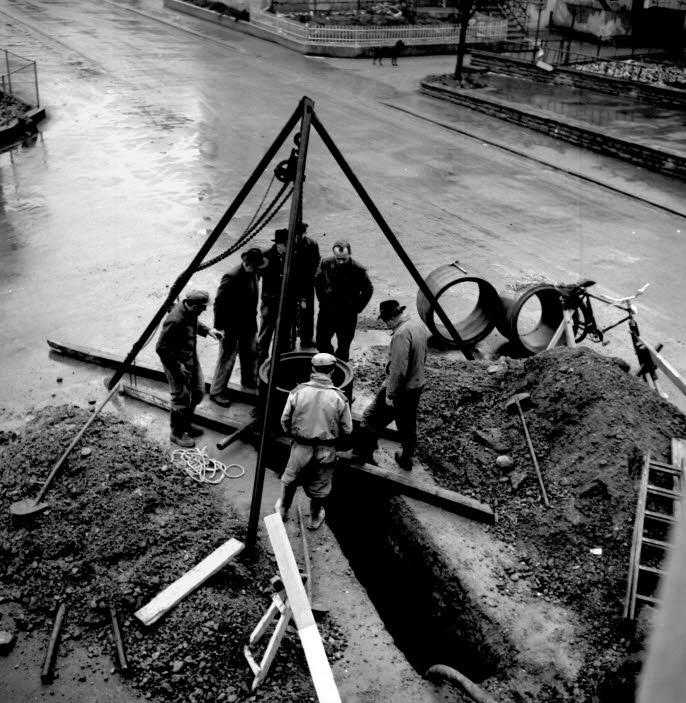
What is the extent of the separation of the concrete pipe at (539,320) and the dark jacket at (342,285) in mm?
2446

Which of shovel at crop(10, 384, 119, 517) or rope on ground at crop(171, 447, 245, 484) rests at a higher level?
shovel at crop(10, 384, 119, 517)

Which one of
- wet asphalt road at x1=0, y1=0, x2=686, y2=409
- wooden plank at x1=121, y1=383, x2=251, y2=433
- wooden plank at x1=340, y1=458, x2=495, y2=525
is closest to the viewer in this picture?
wooden plank at x1=340, y1=458, x2=495, y2=525

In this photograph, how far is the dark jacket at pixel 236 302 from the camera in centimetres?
808

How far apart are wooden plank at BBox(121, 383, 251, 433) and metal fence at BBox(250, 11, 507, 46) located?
81.5ft

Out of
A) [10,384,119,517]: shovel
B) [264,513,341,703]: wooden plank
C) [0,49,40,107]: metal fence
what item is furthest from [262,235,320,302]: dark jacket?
[0,49,40,107]: metal fence

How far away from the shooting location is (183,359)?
7664 millimetres

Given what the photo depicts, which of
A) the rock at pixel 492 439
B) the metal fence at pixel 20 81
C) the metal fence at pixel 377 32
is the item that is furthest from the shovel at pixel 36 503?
the metal fence at pixel 377 32

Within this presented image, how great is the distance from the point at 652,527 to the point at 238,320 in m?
4.86

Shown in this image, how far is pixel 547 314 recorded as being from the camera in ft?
34.7

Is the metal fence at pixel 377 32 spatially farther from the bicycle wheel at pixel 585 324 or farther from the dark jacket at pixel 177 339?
the dark jacket at pixel 177 339

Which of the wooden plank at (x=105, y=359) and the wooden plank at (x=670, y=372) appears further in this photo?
the wooden plank at (x=105, y=359)

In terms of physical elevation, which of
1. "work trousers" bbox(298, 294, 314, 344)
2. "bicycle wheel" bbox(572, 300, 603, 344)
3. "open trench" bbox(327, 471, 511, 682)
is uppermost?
"work trousers" bbox(298, 294, 314, 344)

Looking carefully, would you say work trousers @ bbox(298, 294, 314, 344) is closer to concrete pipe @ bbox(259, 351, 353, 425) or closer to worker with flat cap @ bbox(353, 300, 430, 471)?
concrete pipe @ bbox(259, 351, 353, 425)

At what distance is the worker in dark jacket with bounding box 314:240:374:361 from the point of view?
8539 millimetres
